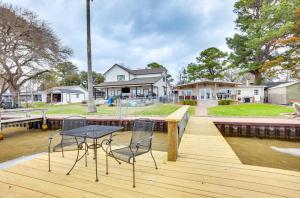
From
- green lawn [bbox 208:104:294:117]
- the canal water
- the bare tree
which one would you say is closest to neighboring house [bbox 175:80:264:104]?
green lawn [bbox 208:104:294:117]

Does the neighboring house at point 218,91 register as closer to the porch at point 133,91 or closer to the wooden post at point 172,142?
the porch at point 133,91

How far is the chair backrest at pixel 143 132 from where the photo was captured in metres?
3.23

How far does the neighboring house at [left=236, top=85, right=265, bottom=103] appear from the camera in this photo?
23.1 meters

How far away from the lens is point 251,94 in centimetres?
2331

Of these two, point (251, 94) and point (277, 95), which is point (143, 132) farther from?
point (277, 95)

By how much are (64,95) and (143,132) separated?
2902cm

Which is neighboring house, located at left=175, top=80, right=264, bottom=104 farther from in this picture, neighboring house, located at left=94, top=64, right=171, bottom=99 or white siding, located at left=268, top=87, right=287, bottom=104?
neighboring house, located at left=94, top=64, right=171, bottom=99

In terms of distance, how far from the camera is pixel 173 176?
2830 mm

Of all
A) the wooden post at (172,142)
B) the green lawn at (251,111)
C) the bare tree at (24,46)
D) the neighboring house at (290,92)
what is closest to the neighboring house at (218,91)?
the neighboring house at (290,92)

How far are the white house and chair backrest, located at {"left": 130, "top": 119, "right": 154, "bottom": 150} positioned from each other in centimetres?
2875

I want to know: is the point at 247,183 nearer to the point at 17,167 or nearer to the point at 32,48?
the point at 17,167

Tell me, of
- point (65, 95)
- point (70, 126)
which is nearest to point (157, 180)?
point (70, 126)

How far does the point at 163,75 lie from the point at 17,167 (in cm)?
2342

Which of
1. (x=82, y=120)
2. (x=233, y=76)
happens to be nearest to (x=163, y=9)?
(x=82, y=120)
